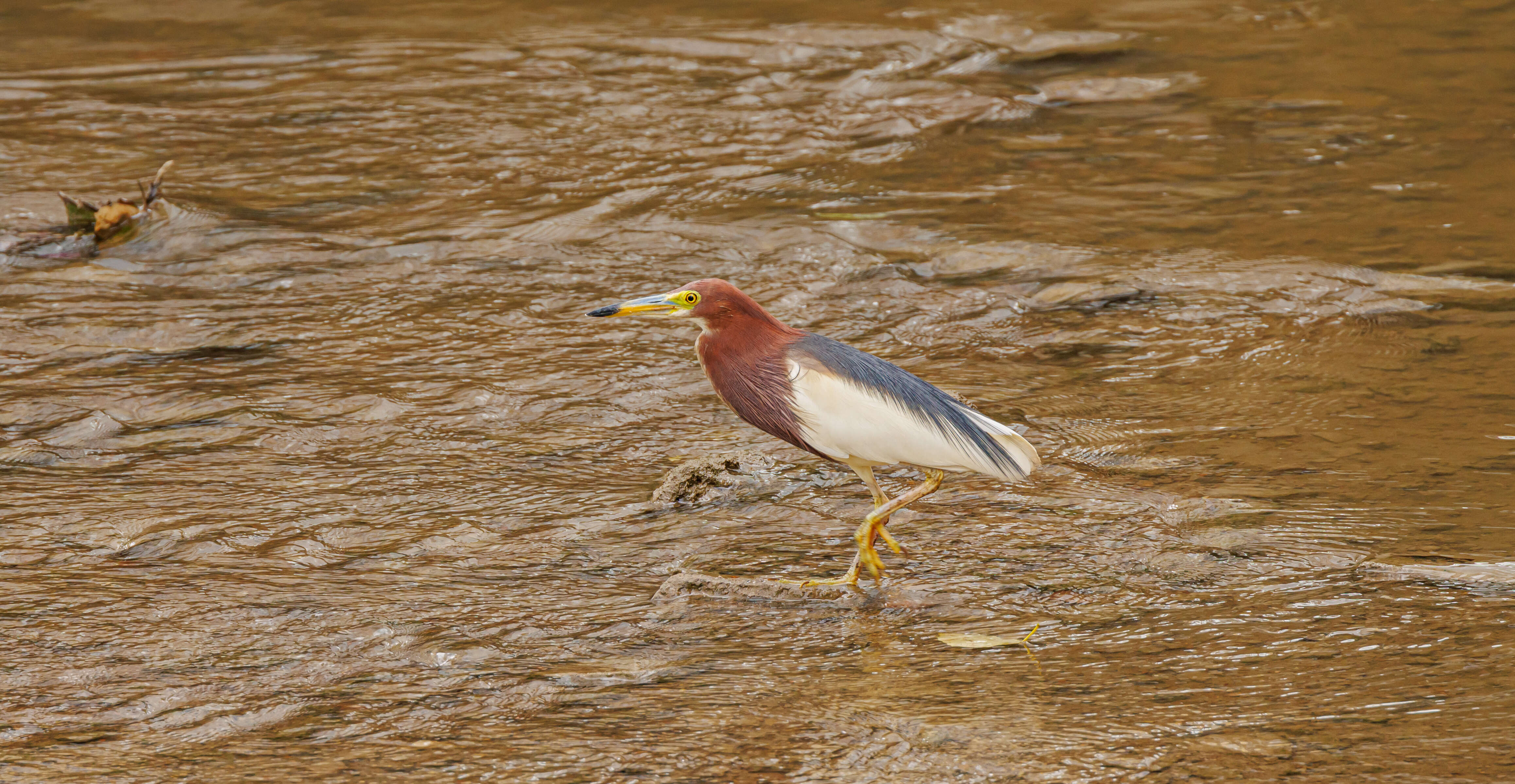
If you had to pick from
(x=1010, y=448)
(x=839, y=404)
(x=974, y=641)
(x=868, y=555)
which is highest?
(x=839, y=404)

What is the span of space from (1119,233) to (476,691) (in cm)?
461

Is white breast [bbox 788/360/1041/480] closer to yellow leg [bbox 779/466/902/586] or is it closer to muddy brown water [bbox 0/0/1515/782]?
yellow leg [bbox 779/466/902/586]

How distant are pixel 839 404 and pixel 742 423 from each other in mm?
1370

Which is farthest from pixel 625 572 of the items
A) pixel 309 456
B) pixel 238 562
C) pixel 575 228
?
pixel 575 228

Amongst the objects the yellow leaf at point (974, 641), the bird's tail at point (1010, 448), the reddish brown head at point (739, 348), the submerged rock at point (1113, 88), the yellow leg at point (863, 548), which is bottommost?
the yellow leaf at point (974, 641)

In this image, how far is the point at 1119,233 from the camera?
7152mm

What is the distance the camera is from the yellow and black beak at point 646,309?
4215 mm

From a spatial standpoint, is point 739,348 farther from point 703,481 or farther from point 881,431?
point 703,481

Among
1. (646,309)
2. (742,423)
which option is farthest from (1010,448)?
(742,423)

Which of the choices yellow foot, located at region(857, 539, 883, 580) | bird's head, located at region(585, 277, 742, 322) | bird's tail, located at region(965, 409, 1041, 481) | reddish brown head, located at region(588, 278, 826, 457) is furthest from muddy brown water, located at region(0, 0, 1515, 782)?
bird's head, located at region(585, 277, 742, 322)

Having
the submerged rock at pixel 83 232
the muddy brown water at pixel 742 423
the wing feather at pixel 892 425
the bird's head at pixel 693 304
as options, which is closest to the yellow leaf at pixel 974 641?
the muddy brown water at pixel 742 423

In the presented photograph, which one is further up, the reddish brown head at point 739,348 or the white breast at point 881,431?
the reddish brown head at point 739,348

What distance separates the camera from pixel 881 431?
4121mm

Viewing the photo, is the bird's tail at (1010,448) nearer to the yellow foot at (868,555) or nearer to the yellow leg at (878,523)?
the yellow leg at (878,523)
